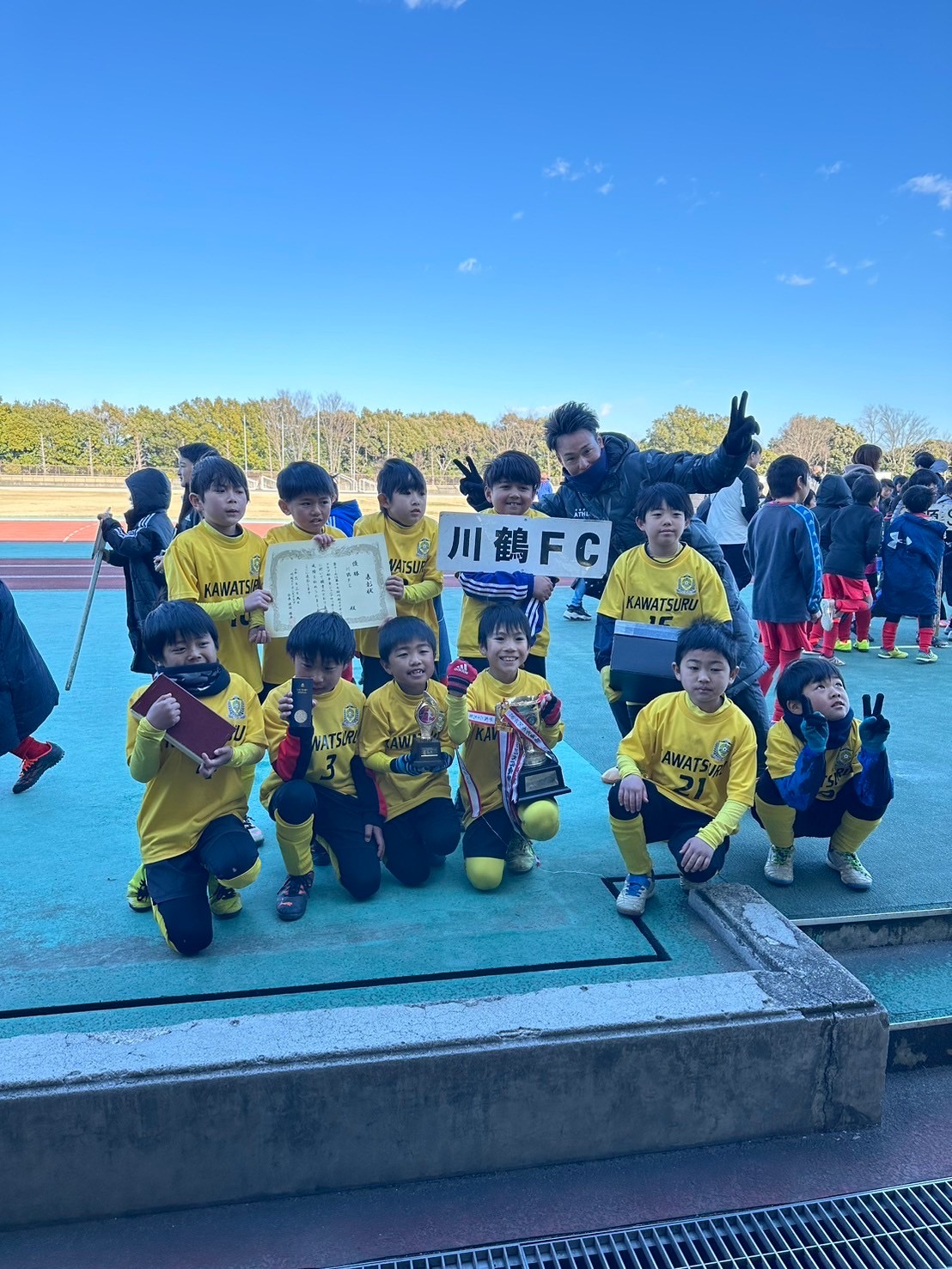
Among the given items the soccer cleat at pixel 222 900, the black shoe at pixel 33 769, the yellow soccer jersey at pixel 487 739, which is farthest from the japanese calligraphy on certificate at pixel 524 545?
the black shoe at pixel 33 769

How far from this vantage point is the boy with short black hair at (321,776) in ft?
9.31

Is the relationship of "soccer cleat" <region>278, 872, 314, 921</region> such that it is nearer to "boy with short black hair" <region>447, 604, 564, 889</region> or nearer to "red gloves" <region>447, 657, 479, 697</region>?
"boy with short black hair" <region>447, 604, 564, 889</region>

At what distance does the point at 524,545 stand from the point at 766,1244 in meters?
2.49

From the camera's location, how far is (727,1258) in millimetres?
1852

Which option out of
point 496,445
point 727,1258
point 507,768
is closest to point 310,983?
point 507,768

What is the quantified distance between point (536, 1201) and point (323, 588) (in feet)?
7.30

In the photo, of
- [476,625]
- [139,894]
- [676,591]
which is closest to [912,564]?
[676,591]

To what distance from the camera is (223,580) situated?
11.1ft

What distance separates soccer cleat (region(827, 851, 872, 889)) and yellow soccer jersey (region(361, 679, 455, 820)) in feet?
5.01

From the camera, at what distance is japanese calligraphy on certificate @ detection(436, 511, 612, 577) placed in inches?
140

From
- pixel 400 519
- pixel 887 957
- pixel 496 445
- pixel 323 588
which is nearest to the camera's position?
pixel 887 957

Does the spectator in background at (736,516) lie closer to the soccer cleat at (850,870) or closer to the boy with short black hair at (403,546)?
the boy with short black hair at (403,546)

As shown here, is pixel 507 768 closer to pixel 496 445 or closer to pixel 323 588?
pixel 323 588

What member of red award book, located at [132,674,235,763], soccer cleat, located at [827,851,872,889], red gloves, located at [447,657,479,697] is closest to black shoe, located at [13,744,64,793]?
red award book, located at [132,674,235,763]
